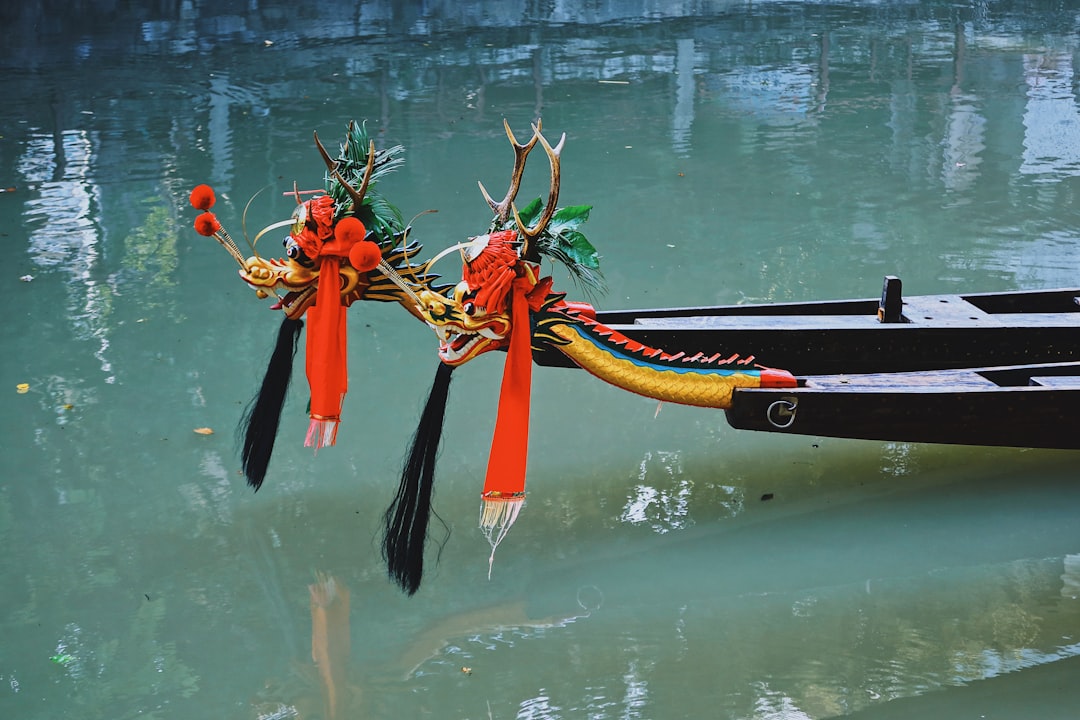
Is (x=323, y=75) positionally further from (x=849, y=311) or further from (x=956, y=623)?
(x=956, y=623)

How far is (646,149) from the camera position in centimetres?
689

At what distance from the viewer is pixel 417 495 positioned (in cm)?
271

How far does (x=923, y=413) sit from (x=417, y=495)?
1197 millimetres

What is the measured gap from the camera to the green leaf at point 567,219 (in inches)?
105

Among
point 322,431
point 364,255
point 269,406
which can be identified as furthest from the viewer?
point 269,406

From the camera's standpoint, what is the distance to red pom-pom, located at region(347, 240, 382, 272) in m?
2.48

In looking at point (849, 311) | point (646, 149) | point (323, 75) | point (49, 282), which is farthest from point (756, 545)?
point (323, 75)

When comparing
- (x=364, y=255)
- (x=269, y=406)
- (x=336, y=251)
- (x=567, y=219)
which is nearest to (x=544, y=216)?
(x=567, y=219)

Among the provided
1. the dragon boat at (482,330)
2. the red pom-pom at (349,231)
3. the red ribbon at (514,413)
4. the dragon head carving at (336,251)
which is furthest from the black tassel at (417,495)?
the red pom-pom at (349,231)

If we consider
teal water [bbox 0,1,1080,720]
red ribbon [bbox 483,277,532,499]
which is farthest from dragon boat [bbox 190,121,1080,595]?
teal water [bbox 0,1,1080,720]

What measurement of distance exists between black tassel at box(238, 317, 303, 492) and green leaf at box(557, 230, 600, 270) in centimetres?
74

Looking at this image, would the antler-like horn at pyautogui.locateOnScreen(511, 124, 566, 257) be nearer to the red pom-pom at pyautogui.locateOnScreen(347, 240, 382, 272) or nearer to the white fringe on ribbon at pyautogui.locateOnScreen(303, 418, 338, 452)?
the red pom-pom at pyautogui.locateOnScreen(347, 240, 382, 272)

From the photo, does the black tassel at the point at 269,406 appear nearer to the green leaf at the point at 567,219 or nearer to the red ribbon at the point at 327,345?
the red ribbon at the point at 327,345

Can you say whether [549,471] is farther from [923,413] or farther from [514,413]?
[923,413]
